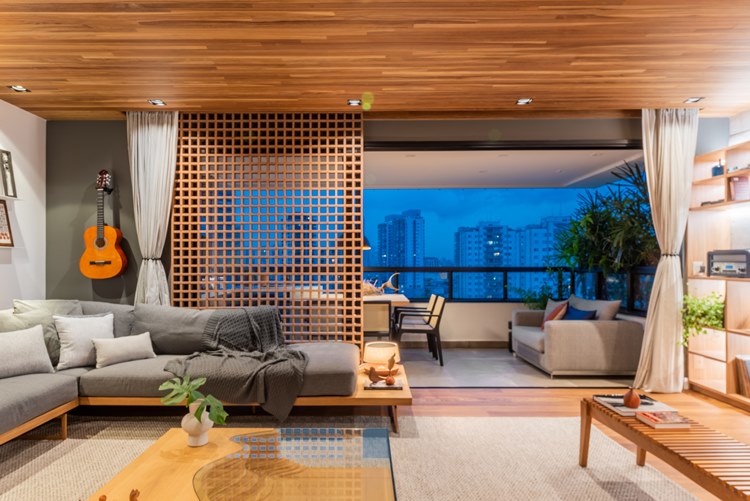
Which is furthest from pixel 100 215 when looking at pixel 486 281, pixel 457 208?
pixel 457 208

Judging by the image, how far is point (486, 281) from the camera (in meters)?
7.48

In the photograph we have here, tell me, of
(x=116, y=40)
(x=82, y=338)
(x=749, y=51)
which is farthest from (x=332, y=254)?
(x=749, y=51)

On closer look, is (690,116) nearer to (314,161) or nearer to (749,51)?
(749,51)

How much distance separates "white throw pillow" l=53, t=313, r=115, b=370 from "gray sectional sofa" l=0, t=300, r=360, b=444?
0.06 metres

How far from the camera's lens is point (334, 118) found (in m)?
4.56

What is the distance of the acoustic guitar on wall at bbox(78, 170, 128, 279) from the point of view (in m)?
4.47

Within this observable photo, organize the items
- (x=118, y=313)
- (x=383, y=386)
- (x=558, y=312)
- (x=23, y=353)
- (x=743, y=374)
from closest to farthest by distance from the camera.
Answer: (x=23, y=353), (x=383, y=386), (x=743, y=374), (x=118, y=313), (x=558, y=312)

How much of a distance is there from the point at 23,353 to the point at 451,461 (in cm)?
291

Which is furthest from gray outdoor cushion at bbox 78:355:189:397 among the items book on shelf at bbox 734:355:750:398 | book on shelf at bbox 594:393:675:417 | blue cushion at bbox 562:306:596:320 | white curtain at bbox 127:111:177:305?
book on shelf at bbox 734:355:750:398

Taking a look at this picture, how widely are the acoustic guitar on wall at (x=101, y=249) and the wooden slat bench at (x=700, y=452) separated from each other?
13.4ft

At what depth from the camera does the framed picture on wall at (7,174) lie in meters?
4.04

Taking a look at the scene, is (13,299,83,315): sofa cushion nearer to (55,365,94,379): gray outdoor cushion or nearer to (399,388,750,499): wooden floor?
(55,365,94,379): gray outdoor cushion

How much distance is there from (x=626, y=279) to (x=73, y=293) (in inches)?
232

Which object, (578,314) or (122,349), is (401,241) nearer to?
(578,314)
